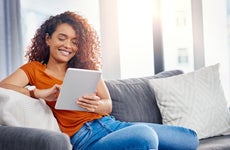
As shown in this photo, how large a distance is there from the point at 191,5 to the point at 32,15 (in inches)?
50.7

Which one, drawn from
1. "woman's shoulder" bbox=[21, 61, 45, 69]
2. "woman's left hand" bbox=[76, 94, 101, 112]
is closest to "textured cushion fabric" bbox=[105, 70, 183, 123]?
"woman's left hand" bbox=[76, 94, 101, 112]

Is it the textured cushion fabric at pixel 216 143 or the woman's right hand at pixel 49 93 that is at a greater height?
the woman's right hand at pixel 49 93

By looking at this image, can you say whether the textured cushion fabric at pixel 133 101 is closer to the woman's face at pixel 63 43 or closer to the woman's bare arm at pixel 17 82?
the woman's face at pixel 63 43

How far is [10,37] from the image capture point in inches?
101

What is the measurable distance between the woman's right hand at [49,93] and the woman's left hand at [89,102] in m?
0.11

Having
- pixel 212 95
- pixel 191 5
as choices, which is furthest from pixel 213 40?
pixel 212 95

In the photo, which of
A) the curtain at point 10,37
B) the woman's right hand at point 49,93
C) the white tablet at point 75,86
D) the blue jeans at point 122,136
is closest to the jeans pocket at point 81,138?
the blue jeans at point 122,136

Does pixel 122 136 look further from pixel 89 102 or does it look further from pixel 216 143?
pixel 216 143

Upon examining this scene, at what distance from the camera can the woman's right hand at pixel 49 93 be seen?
1.70 m

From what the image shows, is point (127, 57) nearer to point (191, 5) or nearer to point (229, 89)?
point (191, 5)

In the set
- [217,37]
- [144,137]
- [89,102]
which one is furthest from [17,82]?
[217,37]

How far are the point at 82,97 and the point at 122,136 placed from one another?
0.31m

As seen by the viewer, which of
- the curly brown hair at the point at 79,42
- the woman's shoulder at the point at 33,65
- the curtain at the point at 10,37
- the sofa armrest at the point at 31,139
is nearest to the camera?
the sofa armrest at the point at 31,139

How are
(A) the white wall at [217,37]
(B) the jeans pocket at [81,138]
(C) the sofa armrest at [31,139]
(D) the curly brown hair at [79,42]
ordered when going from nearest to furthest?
(C) the sofa armrest at [31,139] → (B) the jeans pocket at [81,138] → (D) the curly brown hair at [79,42] → (A) the white wall at [217,37]
